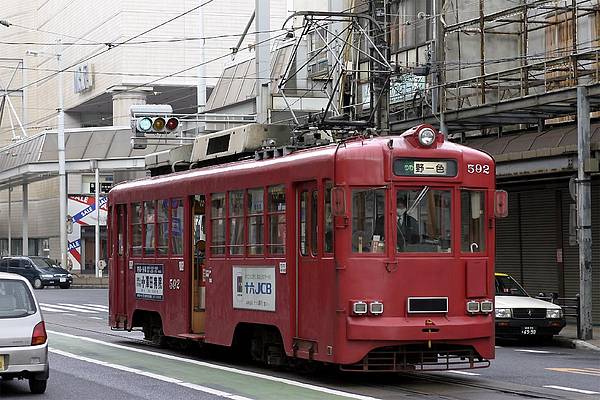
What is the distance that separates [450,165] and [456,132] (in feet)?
55.1

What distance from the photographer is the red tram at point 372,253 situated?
15.0 m

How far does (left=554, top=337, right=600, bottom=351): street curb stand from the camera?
2334 centimetres

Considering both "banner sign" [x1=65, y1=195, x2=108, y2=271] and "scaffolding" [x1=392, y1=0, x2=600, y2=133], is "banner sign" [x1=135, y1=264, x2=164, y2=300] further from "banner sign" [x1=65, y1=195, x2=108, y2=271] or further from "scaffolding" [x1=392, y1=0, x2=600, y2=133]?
"banner sign" [x1=65, y1=195, x2=108, y2=271]

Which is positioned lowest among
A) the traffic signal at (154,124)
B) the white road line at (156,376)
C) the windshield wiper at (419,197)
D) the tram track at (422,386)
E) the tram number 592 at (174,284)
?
the tram track at (422,386)

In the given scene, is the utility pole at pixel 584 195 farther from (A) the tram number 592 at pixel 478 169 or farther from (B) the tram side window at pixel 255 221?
(B) the tram side window at pixel 255 221

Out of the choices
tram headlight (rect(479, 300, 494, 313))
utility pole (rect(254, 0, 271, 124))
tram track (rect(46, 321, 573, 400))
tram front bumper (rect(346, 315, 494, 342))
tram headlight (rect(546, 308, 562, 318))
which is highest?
utility pole (rect(254, 0, 271, 124))

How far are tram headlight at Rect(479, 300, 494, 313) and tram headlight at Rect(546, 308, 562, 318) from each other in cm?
848

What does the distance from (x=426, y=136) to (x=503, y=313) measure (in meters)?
8.94

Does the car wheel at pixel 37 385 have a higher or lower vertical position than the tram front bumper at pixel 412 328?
lower

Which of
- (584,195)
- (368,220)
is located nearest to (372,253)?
(368,220)

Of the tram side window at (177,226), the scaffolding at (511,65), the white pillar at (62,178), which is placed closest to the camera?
the tram side window at (177,226)

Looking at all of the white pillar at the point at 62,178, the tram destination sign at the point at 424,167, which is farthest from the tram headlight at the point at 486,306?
the white pillar at the point at 62,178

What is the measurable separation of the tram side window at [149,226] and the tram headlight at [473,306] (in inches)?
289

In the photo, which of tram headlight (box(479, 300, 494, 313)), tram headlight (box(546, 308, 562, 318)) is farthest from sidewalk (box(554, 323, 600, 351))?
tram headlight (box(479, 300, 494, 313))
